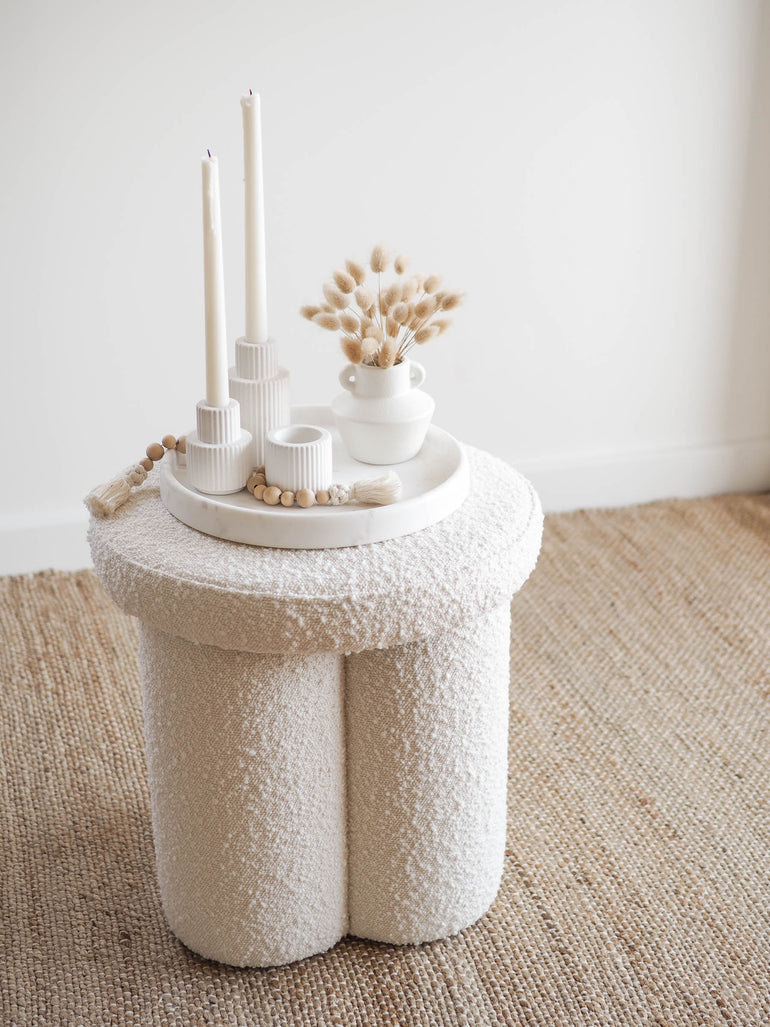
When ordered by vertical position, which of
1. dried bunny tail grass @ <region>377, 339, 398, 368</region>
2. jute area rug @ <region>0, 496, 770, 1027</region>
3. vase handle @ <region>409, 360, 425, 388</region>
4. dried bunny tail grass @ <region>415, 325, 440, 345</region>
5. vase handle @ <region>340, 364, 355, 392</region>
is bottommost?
jute area rug @ <region>0, 496, 770, 1027</region>

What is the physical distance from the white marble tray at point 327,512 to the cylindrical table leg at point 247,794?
108 mm

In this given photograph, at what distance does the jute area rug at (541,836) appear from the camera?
3.81ft

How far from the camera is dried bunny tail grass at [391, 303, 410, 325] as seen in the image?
1.12 metres

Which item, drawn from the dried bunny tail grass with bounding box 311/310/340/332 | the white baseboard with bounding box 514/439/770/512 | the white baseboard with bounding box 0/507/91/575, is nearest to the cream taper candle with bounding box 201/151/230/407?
the dried bunny tail grass with bounding box 311/310/340/332

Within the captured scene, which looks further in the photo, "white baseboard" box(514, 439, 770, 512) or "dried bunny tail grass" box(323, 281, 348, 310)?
"white baseboard" box(514, 439, 770, 512)

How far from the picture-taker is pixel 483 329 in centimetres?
211

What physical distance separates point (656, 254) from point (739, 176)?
0.21 m

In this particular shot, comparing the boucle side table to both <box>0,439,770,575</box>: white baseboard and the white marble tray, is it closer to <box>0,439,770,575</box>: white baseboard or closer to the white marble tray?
the white marble tray

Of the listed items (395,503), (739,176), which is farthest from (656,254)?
(395,503)

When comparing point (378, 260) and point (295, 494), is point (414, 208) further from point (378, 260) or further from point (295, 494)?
point (295, 494)

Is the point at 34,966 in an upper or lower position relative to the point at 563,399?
lower

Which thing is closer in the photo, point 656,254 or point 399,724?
point 399,724

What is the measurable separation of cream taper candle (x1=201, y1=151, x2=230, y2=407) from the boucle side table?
0.45 ft

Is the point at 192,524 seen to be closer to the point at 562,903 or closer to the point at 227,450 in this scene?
the point at 227,450
